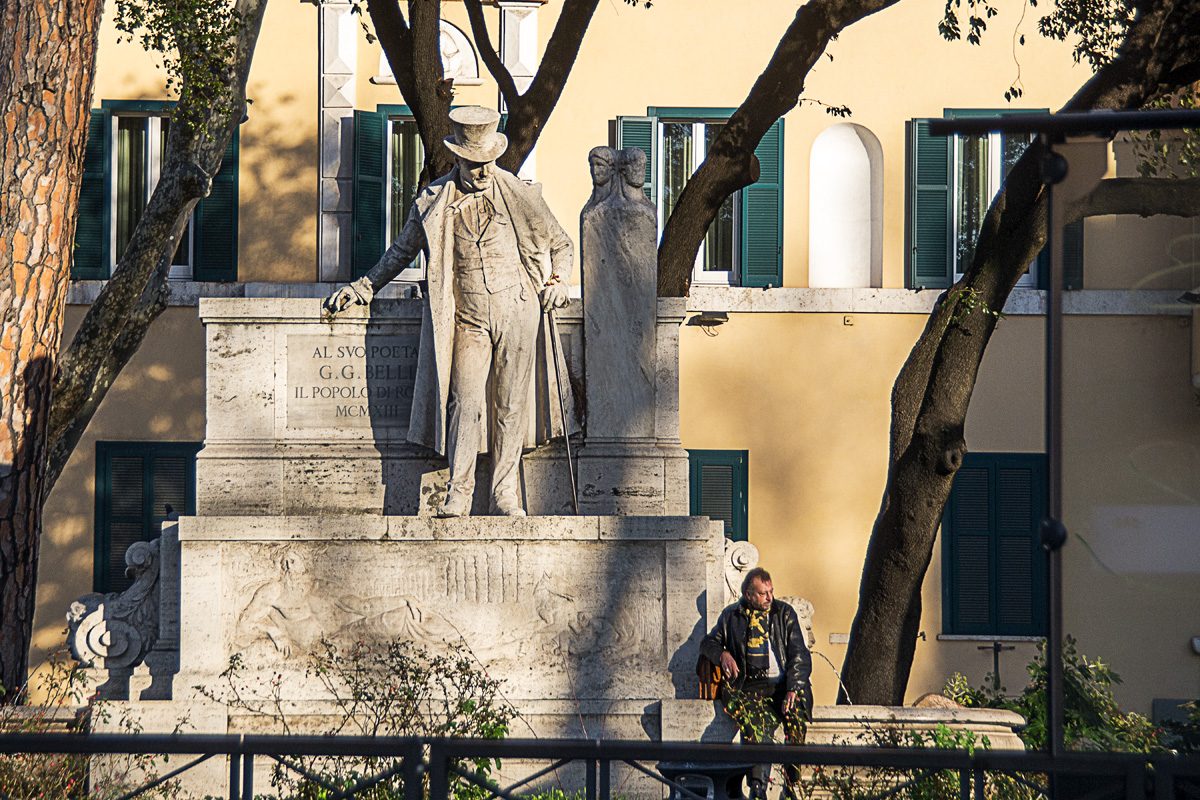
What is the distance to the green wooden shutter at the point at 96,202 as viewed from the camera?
17.6m

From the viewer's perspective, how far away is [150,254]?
1361 centimetres

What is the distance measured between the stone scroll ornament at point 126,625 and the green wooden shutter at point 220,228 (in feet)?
24.9

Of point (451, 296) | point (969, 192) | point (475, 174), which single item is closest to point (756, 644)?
point (451, 296)

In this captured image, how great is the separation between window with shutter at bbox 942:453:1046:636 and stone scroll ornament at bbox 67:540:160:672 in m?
9.09

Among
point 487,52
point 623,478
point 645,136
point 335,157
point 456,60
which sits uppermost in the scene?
point 456,60

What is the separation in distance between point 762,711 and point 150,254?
6723 mm

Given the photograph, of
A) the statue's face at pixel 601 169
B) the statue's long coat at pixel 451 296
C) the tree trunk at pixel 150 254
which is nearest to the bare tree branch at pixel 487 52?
the tree trunk at pixel 150 254

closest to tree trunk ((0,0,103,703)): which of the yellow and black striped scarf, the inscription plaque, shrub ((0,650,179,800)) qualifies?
shrub ((0,650,179,800))

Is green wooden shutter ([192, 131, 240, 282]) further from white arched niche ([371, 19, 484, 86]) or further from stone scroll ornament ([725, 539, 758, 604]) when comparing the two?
stone scroll ornament ([725, 539, 758, 604])

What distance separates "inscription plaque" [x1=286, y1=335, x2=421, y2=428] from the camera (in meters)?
10.4

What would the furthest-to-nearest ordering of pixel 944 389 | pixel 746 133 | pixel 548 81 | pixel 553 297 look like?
pixel 548 81 → pixel 746 133 → pixel 944 389 → pixel 553 297

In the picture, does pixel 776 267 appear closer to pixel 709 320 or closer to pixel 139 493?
pixel 709 320

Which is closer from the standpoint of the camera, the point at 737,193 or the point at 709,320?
the point at 709,320

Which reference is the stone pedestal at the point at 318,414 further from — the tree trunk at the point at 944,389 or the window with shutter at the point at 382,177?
the window with shutter at the point at 382,177
